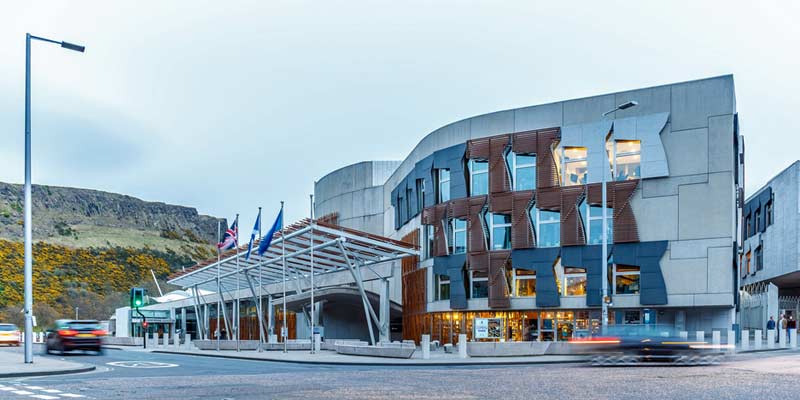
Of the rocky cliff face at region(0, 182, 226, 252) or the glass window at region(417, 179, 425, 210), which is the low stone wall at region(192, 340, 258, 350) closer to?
the glass window at region(417, 179, 425, 210)

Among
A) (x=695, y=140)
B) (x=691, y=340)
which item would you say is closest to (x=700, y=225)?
(x=695, y=140)

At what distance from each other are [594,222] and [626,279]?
11.0 feet

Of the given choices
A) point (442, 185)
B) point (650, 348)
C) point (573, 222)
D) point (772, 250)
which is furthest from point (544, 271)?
point (772, 250)

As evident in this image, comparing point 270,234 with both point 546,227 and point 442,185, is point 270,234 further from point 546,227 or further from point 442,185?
point 546,227

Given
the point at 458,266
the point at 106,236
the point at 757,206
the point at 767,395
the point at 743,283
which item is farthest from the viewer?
the point at 106,236

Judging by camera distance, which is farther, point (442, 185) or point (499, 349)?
point (442, 185)

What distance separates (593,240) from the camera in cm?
4409

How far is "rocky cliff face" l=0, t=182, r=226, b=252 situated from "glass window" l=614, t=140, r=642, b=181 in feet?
378

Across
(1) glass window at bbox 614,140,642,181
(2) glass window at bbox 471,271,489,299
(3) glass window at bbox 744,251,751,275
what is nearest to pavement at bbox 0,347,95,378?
(2) glass window at bbox 471,271,489,299

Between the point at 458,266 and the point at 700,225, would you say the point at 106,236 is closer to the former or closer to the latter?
the point at 458,266

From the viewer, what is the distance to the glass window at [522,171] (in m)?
46.4

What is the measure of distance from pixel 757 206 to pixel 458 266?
40.4m

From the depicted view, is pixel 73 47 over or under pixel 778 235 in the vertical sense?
over

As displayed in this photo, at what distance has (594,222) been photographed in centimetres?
4422
